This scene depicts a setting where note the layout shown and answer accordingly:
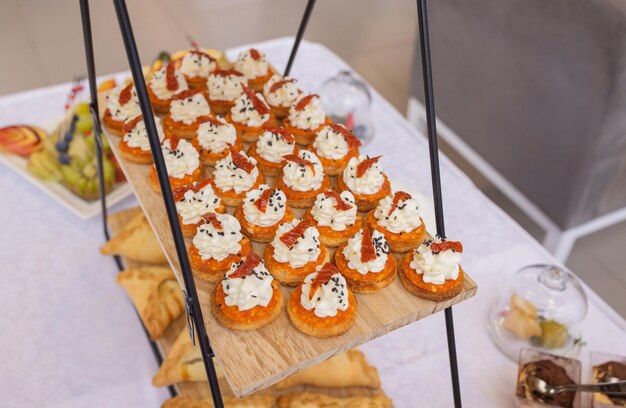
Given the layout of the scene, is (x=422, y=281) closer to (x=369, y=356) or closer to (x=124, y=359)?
(x=369, y=356)

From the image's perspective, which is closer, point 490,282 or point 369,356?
point 369,356

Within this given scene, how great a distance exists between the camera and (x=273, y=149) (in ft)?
3.74

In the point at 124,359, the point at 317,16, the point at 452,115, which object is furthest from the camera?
the point at 317,16

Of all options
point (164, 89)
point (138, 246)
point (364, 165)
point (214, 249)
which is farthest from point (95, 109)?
point (364, 165)

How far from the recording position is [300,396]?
1.14m

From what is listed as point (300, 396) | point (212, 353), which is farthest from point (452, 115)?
point (212, 353)

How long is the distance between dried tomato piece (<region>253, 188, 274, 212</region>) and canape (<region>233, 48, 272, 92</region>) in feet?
1.49

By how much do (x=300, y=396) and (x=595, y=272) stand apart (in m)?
1.74

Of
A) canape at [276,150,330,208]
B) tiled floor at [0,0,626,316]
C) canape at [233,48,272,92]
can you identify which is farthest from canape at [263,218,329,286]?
tiled floor at [0,0,626,316]

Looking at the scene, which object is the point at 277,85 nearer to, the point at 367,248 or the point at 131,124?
the point at 131,124

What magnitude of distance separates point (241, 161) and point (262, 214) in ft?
0.40

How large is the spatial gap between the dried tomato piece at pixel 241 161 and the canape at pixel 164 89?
0.31m

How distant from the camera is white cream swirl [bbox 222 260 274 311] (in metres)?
0.84

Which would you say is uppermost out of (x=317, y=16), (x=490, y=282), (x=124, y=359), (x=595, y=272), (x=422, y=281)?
(x=422, y=281)
